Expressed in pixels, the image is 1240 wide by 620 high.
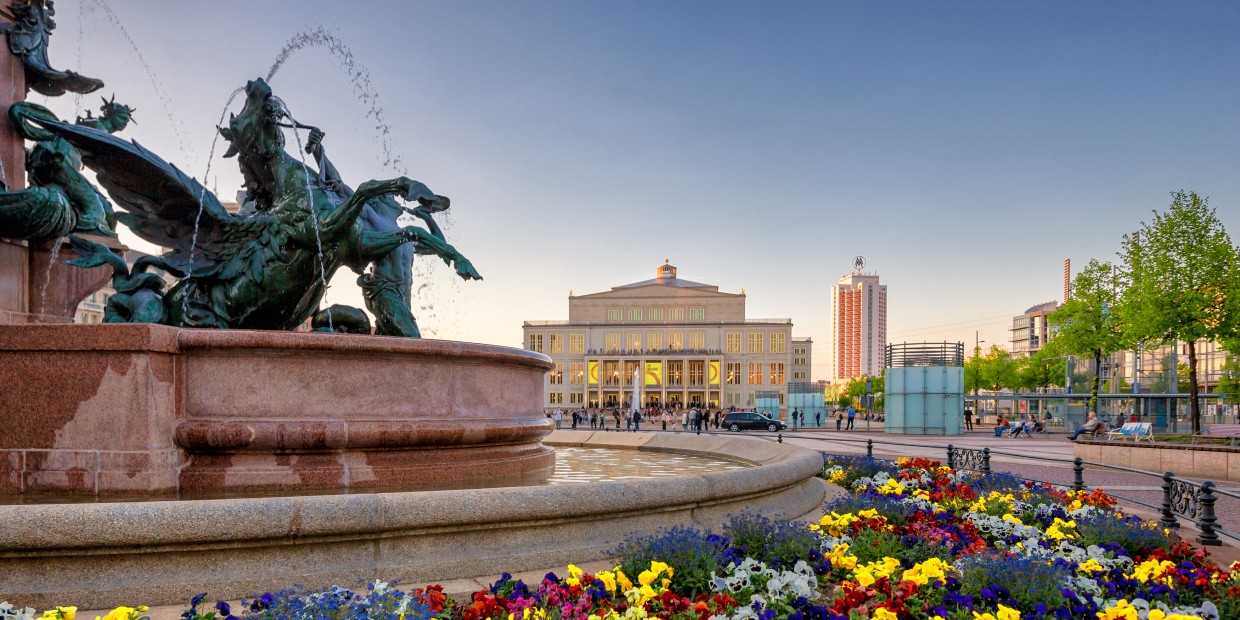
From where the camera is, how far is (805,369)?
121 m

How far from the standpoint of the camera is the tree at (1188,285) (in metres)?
24.6

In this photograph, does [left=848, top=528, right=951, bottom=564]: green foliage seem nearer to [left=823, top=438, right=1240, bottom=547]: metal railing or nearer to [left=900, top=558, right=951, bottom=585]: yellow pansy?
[left=900, top=558, right=951, bottom=585]: yellow pansy

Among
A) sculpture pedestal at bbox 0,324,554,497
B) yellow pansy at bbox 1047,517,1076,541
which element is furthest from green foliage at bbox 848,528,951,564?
sculpture pedestal at bbox 0,324,554,497

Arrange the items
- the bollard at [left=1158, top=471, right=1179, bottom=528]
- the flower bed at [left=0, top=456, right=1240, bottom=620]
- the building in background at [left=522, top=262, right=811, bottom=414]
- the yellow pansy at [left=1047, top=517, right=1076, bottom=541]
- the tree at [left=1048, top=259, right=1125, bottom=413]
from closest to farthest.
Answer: the flower bed at [left=0, top=456, right=1240, bottom=620] → the yellow pansy at [left=1047, top=517, right=1076, bottom=541] → the bollard at [left=1158, top=471, right=1179, bottom=528] → the tree at [left=1048, top=259, right=1125, bottom=413] → the building in background at [left=522, top=262, right=811, bottom=414]

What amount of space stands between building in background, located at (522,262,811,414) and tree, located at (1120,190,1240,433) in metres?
75.1

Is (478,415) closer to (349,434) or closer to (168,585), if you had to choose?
(349,434)

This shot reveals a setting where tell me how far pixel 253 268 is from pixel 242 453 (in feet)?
7.36

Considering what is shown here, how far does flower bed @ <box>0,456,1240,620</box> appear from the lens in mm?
3514

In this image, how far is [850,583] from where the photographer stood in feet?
13.6

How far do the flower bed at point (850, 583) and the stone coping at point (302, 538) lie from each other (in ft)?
0.81

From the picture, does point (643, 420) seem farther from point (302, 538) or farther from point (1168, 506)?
point (302, 538)

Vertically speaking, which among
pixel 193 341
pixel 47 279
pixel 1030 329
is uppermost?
pixel 1030 329

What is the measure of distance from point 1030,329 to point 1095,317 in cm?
15671

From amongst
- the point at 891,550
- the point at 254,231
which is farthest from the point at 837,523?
the point at 254,231
